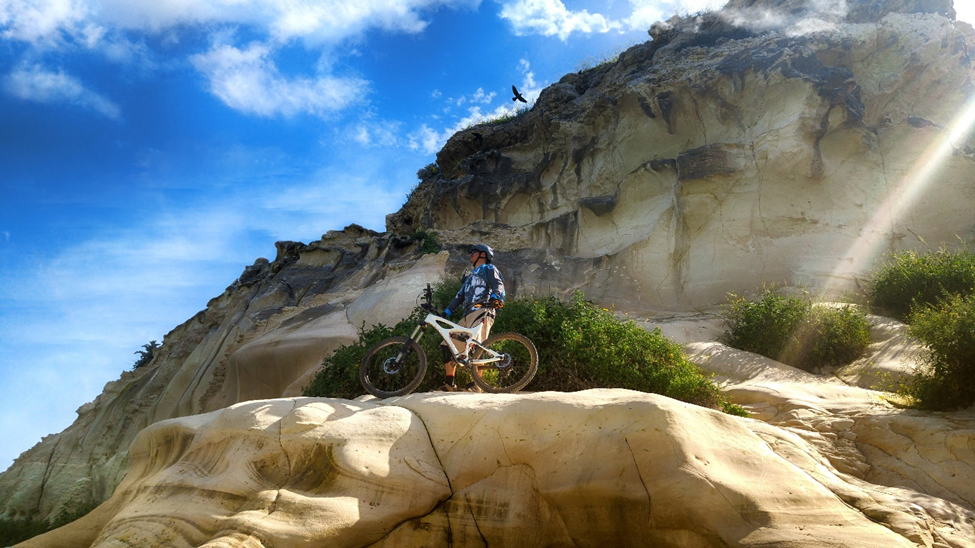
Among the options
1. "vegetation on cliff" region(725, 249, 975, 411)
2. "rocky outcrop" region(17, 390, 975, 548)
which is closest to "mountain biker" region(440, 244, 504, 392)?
"rocky outcrop" region(17, 390, 975, 548)

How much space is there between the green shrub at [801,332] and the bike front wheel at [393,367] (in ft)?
22.6

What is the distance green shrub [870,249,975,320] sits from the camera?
11.6m

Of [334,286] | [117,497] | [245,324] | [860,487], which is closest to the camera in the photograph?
[860,487]

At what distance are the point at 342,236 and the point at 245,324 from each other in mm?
6200

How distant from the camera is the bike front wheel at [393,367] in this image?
7969 millimetres

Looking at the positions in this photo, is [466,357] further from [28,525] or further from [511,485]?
[28,525]

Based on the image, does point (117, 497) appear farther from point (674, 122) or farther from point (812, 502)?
point (674, 122)

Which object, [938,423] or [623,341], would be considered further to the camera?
[623,341]

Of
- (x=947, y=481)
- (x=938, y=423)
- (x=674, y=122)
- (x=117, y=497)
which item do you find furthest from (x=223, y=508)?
(x=674, y=122)

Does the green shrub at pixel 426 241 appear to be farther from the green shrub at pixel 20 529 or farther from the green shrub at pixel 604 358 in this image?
the green shrub at pixel 20 529

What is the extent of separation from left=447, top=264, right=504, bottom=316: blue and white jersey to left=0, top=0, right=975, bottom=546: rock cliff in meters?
1.81

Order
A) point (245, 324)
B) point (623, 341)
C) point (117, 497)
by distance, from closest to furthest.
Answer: point (117, 497) < point (623, 341) < point (245, 324)

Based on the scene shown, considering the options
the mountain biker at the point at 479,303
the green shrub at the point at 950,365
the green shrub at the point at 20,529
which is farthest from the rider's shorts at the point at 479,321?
the green shrub at the point at 20,529

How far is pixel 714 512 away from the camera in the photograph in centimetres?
497
